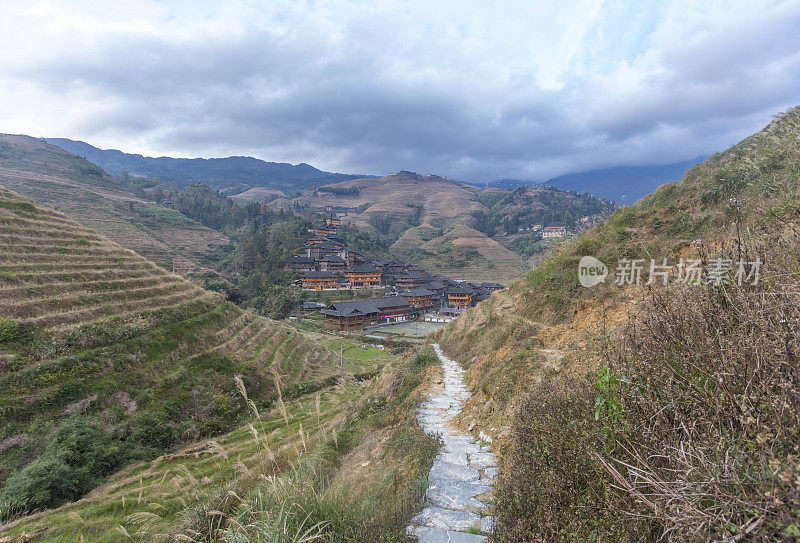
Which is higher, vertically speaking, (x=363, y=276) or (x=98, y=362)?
(x=363, y=276)

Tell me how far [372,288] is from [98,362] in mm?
56313

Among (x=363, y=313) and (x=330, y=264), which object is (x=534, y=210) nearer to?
(x=330, y=264)

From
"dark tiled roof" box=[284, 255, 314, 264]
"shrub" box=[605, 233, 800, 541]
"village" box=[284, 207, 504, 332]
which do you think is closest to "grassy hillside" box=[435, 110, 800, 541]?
"shrub" box=[605, 233, 800, 541]

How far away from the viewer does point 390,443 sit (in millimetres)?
5355

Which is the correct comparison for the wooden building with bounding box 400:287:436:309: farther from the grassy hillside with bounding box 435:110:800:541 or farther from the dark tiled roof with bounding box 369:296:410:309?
the grassy hillside with bounding box 435:110:800:541

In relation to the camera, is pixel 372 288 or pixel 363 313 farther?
pixel 372 288

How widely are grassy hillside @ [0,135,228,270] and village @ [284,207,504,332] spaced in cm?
2207

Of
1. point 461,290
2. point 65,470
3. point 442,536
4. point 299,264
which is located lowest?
point 65,470

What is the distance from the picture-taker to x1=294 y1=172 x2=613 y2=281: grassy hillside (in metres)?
99.4

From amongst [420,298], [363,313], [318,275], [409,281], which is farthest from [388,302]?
[409,281]

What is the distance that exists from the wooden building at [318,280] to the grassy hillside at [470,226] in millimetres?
37988

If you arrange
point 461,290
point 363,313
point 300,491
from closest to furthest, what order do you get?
point 300,491
point 363,313
point 461,290

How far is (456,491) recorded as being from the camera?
358cm

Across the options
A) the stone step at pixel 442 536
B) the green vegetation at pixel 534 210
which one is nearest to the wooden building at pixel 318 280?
the stone step at pixel 442 536
